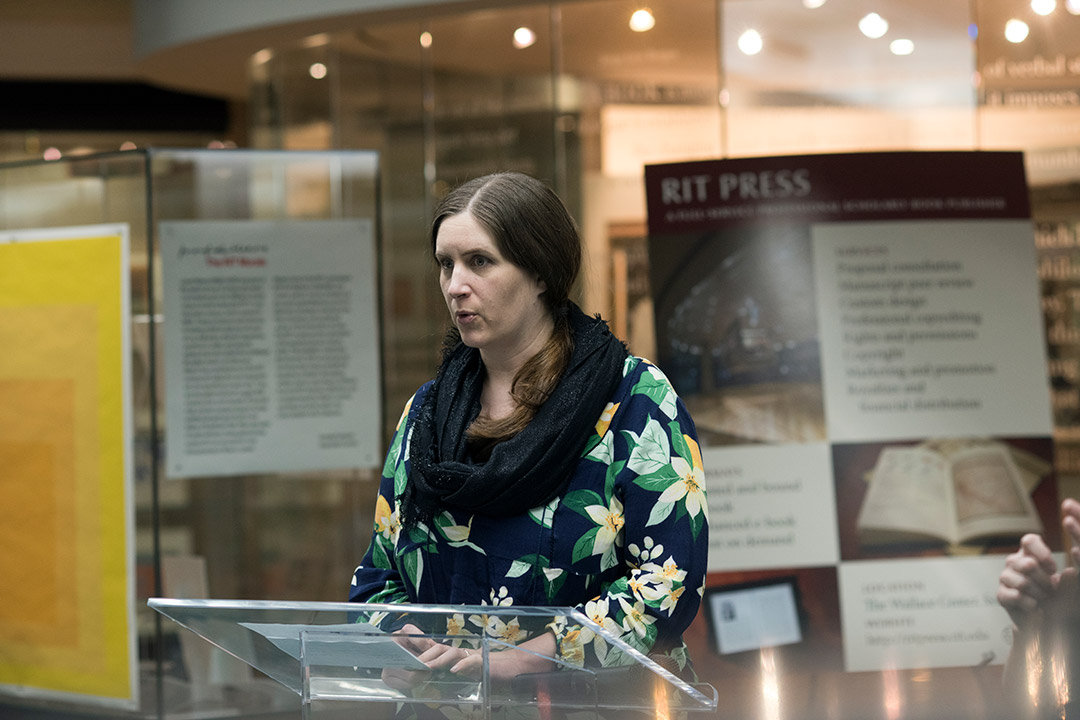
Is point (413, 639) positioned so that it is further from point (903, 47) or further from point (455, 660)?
point (903, 47)

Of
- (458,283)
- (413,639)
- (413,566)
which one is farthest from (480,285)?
(413,639)

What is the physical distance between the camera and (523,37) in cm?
609

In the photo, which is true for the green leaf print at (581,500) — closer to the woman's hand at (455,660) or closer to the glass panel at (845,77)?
the woman's hand at (455,660)

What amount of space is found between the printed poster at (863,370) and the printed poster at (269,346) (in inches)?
48.0

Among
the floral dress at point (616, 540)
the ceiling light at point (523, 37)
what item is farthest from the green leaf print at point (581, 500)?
the ceiling light at point (523, 37)

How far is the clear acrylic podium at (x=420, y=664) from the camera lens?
1268mm

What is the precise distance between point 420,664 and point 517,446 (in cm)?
40

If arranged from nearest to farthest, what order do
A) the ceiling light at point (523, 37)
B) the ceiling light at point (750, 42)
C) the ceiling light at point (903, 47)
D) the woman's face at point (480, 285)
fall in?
the woman's face at point (480, 285), the ceiling light at point (903, 47), the ceiling light at point (750, 42), the ceiling light at point (523, 37)

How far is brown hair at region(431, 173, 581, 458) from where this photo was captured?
1680 mm

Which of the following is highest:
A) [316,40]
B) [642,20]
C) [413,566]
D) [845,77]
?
[316,40]

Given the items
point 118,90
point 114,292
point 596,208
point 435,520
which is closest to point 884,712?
point 435,520

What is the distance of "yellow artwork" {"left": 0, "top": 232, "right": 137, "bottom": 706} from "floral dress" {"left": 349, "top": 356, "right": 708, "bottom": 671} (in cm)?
287

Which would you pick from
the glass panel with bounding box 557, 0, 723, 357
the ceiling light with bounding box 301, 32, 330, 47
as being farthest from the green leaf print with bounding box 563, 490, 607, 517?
the ceiling light with bounding box 301, 32, 330, 47

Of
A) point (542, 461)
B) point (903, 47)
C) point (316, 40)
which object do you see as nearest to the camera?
point (542, 461)
